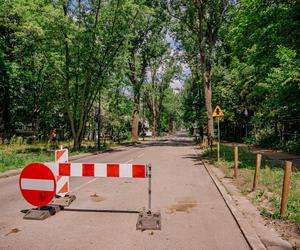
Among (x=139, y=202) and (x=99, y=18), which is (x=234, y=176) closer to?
(x=139, y=202)

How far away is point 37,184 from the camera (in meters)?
6.76

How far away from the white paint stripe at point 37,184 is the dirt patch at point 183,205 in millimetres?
2725

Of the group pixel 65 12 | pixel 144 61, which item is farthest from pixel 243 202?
pixel 144 61

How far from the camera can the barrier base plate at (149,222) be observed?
6.01m

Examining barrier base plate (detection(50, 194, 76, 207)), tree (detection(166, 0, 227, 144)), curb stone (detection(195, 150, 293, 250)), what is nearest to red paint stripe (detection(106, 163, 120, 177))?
barrier base plate (detection(50, 194, 76, 207))

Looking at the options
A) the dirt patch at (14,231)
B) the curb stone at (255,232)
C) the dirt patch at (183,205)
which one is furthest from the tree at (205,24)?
the dirt patch at (14,231)

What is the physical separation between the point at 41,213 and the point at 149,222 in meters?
2.38

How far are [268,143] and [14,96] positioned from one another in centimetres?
2722

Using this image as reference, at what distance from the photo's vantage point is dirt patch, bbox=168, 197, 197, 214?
296 inches

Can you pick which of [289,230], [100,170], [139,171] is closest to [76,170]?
[100,170]

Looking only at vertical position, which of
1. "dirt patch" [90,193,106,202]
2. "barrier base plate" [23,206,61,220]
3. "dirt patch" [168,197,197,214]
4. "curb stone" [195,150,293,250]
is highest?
"barrier base plate" [23,206,61,220]

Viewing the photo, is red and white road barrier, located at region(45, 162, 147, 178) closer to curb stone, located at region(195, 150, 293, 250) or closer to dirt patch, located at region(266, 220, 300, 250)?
curb stone, located at region(195, 150, 293, 250)

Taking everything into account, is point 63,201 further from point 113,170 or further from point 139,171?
point 139,171

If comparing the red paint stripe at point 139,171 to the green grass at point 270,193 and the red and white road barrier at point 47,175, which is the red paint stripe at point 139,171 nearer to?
the red and white road barrier at point 47,175
